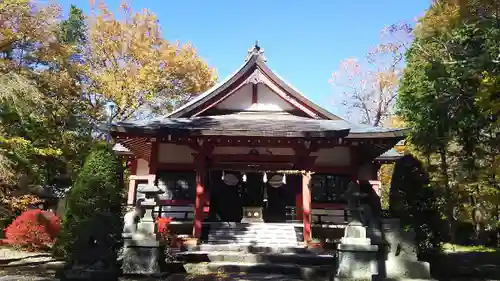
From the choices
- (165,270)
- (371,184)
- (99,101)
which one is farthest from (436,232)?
(99,101)

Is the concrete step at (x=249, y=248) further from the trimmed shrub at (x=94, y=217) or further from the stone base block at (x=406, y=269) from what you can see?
the trimmed shrub at (x=94, y=217)

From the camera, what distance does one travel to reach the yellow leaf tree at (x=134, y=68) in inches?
982

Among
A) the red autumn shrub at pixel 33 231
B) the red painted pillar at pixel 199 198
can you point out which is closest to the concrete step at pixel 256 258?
the red painted pillar at pixel 199 198

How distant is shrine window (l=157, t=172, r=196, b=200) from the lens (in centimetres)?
1465

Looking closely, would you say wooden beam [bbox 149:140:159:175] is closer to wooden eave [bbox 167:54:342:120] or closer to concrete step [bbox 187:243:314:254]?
wooden eave [bbox 167:54:342:120]

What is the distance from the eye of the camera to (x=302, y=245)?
39.3ft

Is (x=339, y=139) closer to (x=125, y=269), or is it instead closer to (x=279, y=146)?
(x=279, y=146)

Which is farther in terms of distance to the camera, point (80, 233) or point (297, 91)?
point (297, 91)

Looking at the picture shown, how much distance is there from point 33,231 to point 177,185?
Answer: 560cm

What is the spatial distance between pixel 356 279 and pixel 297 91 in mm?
8455

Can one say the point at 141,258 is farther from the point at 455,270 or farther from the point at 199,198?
the point at 455,270

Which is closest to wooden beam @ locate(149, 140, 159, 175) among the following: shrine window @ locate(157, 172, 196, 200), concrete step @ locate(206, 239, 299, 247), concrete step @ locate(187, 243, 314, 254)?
shrine window @ locate(157, 172, 196, 200)

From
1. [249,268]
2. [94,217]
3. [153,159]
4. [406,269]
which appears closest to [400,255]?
[406,269]

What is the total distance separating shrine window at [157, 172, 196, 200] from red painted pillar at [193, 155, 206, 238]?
1976 millimetres
